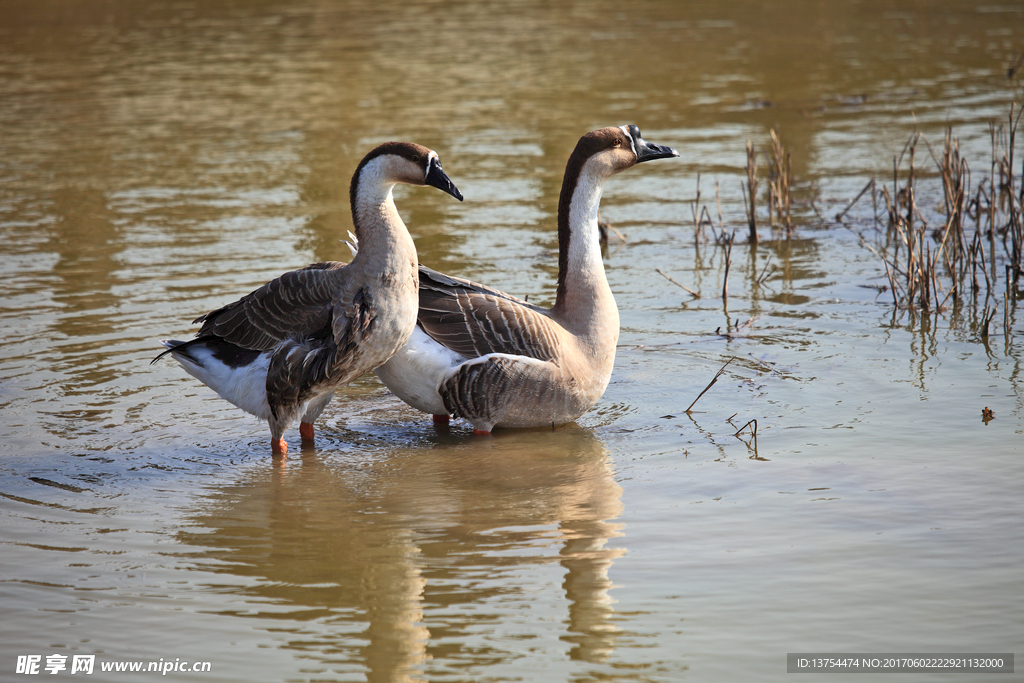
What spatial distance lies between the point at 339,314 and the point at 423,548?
1.59 m

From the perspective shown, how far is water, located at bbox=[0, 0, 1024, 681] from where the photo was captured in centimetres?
418

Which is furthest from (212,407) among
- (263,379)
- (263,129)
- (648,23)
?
(648,23)

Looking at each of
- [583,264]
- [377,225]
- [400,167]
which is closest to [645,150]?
[583,264]

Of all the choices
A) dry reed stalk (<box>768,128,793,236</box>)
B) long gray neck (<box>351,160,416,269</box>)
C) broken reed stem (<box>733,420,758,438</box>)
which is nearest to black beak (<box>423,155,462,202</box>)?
long gray neck (<box>351,160,416,269</box>)

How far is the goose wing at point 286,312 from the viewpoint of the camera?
6020 millimetres

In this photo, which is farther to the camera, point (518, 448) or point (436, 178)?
point (518, 448)

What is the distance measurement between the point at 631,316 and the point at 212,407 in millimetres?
3429

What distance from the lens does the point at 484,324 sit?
6.36 metres

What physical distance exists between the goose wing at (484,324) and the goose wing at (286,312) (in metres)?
0.67

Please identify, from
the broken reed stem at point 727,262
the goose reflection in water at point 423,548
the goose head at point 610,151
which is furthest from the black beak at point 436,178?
the broken reed stem at point 727,262

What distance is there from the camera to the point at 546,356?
6320 mm

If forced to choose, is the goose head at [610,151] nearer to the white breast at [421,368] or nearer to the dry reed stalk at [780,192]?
the white breast at [421,368]

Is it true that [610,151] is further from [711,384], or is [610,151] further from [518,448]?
[518,448]

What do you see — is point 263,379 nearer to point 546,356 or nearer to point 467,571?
point 546,356
